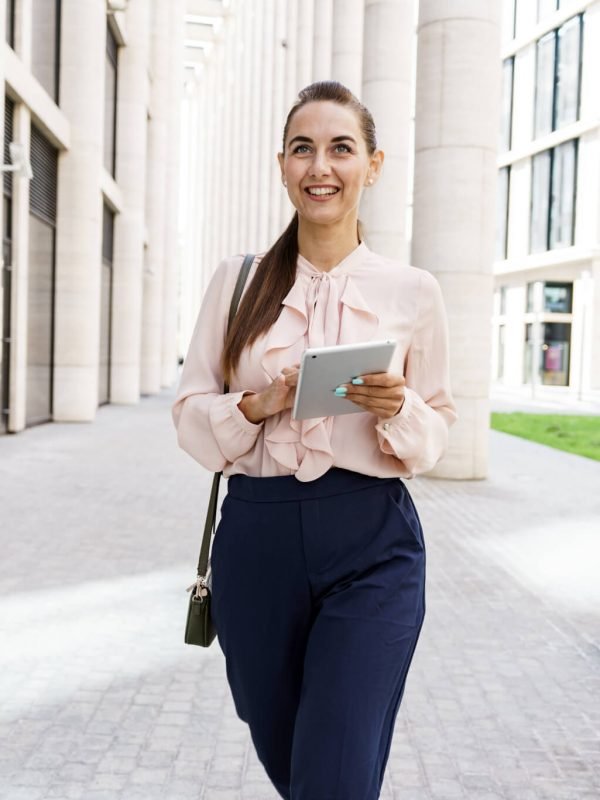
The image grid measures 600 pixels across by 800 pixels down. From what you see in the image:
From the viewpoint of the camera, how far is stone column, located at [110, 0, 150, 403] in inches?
1076

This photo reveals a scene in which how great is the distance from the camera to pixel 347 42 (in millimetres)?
28000

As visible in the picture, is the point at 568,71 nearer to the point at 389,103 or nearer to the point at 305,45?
the point at 305,45

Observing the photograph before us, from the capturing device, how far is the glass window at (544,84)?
157 feet

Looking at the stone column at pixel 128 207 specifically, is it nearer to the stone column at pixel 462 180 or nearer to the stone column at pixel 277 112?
the stone column at pixel 462 180

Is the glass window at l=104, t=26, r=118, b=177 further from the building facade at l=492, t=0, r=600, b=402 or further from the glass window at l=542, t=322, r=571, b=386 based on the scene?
the glass window at l=542, t=322, r=571, b=386

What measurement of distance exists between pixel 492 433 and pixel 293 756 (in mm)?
19214

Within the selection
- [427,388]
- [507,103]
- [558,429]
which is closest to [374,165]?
[427,388]

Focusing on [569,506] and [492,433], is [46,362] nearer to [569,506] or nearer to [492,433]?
[492,433]

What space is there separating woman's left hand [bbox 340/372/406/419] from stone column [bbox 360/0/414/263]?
17868mm

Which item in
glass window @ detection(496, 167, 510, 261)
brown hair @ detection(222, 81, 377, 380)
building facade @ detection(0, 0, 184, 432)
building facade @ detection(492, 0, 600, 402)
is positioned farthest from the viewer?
glass window @ detection(496, 167, 510, 261)

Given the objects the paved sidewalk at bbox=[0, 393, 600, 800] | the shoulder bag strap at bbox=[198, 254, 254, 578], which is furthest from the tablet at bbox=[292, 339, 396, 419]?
the paved sidewalk at bbox=[0, 393, 600, 800]

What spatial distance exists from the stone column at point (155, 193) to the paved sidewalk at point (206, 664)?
24879 millimetres

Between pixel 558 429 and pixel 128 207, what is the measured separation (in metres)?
13.4

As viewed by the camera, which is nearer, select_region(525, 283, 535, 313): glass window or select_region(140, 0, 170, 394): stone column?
select_region(140, 0, 170, 394): stone column
